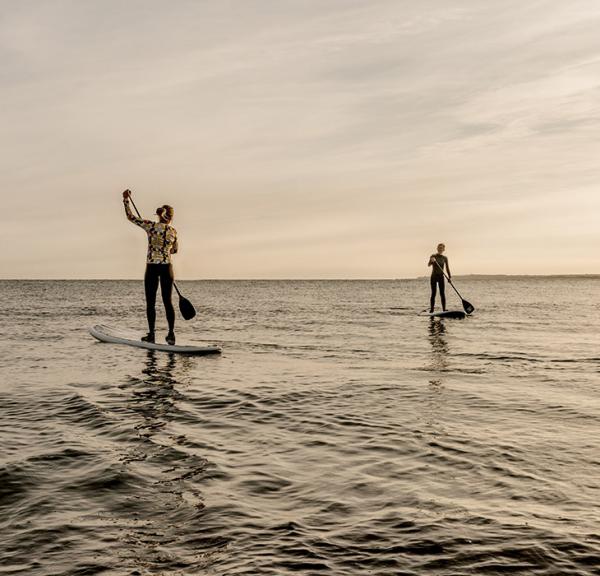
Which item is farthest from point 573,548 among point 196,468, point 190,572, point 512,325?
point 512,325

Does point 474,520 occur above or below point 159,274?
below

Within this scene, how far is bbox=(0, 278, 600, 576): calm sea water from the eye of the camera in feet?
13.5

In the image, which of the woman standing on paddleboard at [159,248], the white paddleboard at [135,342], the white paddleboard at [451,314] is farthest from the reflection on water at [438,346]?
the woman standing on paddleboard at [159,248]

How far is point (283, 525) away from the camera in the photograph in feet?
15.0

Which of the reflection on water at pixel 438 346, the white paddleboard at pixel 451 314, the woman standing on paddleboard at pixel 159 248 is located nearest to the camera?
the reflection on water at pixel 438 346

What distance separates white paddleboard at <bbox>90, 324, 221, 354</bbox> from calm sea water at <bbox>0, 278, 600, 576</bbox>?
2.25 meters

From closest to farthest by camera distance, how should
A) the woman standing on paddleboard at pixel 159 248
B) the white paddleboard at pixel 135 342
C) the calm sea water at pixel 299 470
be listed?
the calm sea water at pixel 299 470 < the woman standing on paddleboard at pixel 159 248 < the white paddleboard at pixel 135 342

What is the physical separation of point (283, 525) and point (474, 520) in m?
1.44

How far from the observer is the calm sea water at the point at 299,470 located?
4.11 m

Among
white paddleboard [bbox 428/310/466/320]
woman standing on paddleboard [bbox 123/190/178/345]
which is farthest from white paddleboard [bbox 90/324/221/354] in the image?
white paddleboard [bbox 428/310/466/320]

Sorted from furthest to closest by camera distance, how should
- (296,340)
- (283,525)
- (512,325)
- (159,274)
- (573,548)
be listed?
(512,325)
(296,340)
(159,274)
(283,525)
(573,548)

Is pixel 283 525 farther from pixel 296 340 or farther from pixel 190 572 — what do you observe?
pixel 296 340

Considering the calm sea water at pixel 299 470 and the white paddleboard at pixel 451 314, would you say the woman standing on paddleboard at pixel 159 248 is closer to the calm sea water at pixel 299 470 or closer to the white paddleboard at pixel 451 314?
the calm sea water at pixel 299 470

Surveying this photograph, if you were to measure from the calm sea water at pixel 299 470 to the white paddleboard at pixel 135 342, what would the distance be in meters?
2.25
